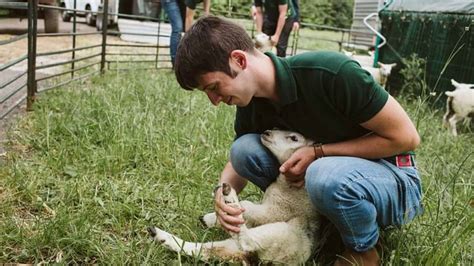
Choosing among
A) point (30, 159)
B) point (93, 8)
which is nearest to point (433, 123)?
point (30, 159)

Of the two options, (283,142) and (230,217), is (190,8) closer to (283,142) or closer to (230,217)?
(283,142)

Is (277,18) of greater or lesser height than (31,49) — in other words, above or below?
above

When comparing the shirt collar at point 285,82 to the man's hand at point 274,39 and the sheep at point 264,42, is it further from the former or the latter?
the man's hand at point 274,39

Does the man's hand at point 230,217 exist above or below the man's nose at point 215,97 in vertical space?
below

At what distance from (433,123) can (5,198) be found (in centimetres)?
350

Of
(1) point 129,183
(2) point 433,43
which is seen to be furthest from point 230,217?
(2) point 433,43

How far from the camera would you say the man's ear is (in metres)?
1.58

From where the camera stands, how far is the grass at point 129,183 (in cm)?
182

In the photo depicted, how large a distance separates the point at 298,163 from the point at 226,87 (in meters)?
0.38

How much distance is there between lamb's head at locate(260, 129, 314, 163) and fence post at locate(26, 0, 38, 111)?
2391 millimetres

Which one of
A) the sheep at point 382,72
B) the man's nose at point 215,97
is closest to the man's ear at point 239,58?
the man's nose at point 215,97

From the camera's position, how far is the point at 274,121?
1919 millimetres

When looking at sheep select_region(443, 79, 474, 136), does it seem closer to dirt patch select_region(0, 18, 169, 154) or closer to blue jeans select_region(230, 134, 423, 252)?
blue jeans select_region(230, 134, 423, 252)

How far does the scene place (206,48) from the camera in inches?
61.8
